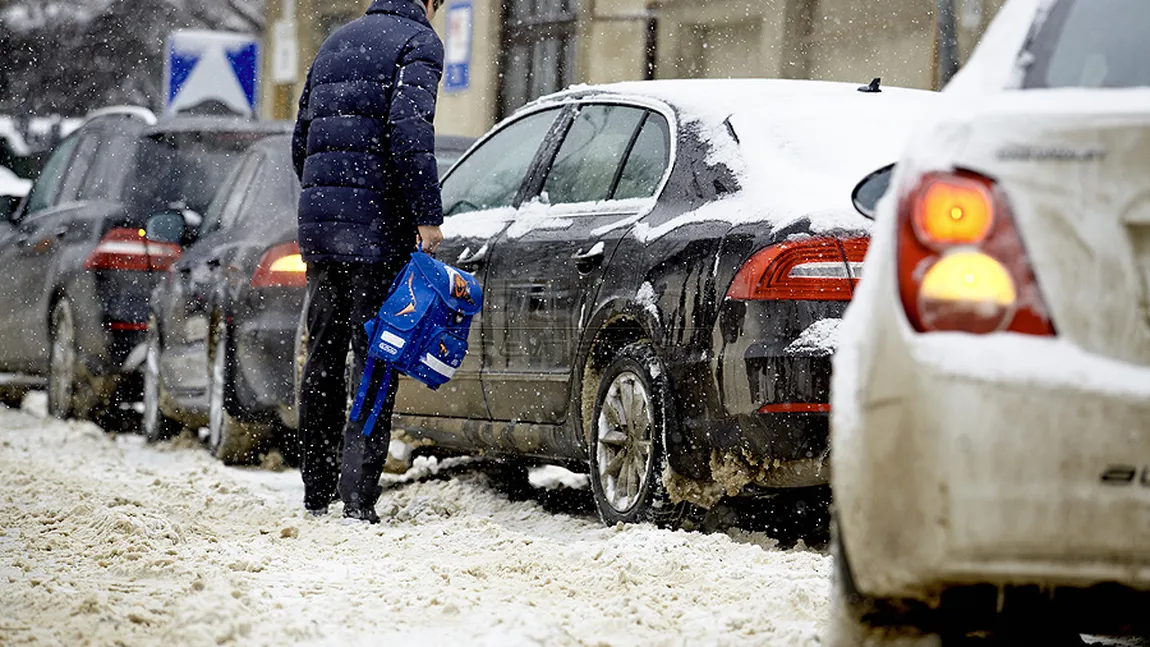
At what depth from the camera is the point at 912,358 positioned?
3.47 metres

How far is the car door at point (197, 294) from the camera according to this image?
988 cm

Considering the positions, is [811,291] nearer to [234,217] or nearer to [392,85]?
[392,85]

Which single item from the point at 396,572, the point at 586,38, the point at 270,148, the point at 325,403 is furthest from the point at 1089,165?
the point at 586,38

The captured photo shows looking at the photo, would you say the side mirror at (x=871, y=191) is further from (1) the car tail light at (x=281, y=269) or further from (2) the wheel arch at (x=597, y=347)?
(1) the car tail light at (x=281, y=269)

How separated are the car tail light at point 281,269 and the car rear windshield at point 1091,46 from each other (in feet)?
19.0

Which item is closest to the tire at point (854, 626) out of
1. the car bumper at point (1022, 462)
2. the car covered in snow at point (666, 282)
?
the car bumper at point (1022, 462)

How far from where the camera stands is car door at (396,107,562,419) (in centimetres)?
774

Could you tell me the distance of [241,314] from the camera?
934 centimetres

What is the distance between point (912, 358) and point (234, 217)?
22.2ft

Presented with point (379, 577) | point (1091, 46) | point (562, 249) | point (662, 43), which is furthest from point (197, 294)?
point (662, 43)

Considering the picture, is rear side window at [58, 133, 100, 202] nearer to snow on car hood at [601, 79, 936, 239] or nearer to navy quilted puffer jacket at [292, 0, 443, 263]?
navy quilted puffer jacket at [292, 0, 443, 263]

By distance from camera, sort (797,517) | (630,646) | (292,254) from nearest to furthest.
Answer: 1. (630,646)
2. (797,517)
3. (292,254)

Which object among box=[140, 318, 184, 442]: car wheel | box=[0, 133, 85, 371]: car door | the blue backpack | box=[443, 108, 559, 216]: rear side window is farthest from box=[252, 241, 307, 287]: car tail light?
box=[0, 133, 85, 371]: car door

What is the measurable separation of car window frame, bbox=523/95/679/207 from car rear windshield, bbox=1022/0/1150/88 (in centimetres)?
295
